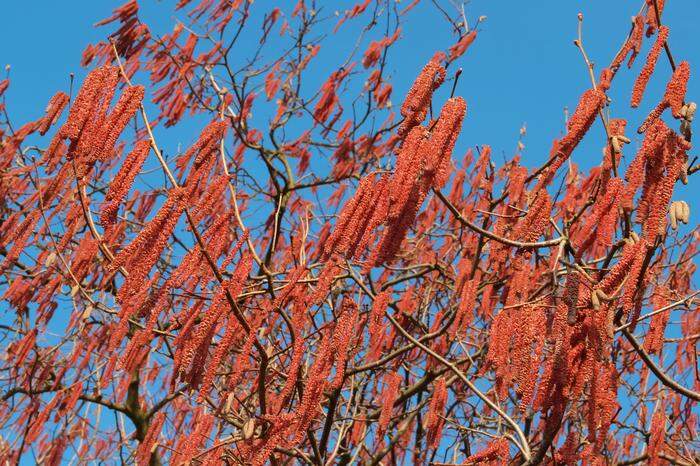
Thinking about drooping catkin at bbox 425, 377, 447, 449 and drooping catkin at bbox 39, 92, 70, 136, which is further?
drooping catkin at bbox 425, 377, 447, 449

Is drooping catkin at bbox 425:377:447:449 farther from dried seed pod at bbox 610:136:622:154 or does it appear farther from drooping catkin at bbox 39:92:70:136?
drooping catkin at bbox 39:92:70:136

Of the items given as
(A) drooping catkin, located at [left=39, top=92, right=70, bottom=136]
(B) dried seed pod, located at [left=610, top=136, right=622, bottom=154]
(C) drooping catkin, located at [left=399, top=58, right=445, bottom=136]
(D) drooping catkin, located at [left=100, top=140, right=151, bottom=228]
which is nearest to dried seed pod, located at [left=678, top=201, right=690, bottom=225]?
(B) dried seed pod, located at [left=610, top=136, right=622, bottom=154]

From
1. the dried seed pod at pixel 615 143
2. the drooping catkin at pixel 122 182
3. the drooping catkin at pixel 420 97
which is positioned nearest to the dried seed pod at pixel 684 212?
the dried seed pod at pixel 615 143

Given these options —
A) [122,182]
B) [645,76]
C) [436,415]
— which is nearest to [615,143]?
[645,76]

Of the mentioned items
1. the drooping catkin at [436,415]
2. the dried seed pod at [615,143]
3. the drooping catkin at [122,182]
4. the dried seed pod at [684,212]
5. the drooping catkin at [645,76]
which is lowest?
the drooping catkin at [122,182]

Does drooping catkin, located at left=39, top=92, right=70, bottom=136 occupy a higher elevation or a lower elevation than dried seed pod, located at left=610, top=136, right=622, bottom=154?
lower

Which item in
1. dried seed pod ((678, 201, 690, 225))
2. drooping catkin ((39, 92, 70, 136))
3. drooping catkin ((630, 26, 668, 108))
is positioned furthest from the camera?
drooping catkin ((39, 92, 70, 136))

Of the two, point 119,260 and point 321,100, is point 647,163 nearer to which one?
point 119,260

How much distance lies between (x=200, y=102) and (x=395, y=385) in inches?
159

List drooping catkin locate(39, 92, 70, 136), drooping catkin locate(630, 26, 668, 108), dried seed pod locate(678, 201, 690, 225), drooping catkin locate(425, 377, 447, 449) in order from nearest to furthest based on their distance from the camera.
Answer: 1. dried seed pod locate(678, 201, 690, 225)
2. drooping catkin locate(630, 26, 668, 108)
3. drooping catkin locate(39, 92, 70, 136)
4. drooping catkin locate(425, 377, 447, 449)

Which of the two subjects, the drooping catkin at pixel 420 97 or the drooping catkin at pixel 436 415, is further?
the drooping catkin at pixel 436 415

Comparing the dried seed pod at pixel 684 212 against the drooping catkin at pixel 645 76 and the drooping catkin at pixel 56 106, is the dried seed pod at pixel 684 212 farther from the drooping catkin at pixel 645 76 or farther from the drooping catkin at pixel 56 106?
the drooping catkin at pixel 56 106

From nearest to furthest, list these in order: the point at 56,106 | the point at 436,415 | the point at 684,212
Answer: the point at 684,212
the point at 56,106
the point at 436,415

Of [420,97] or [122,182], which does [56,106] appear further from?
[420,97]
